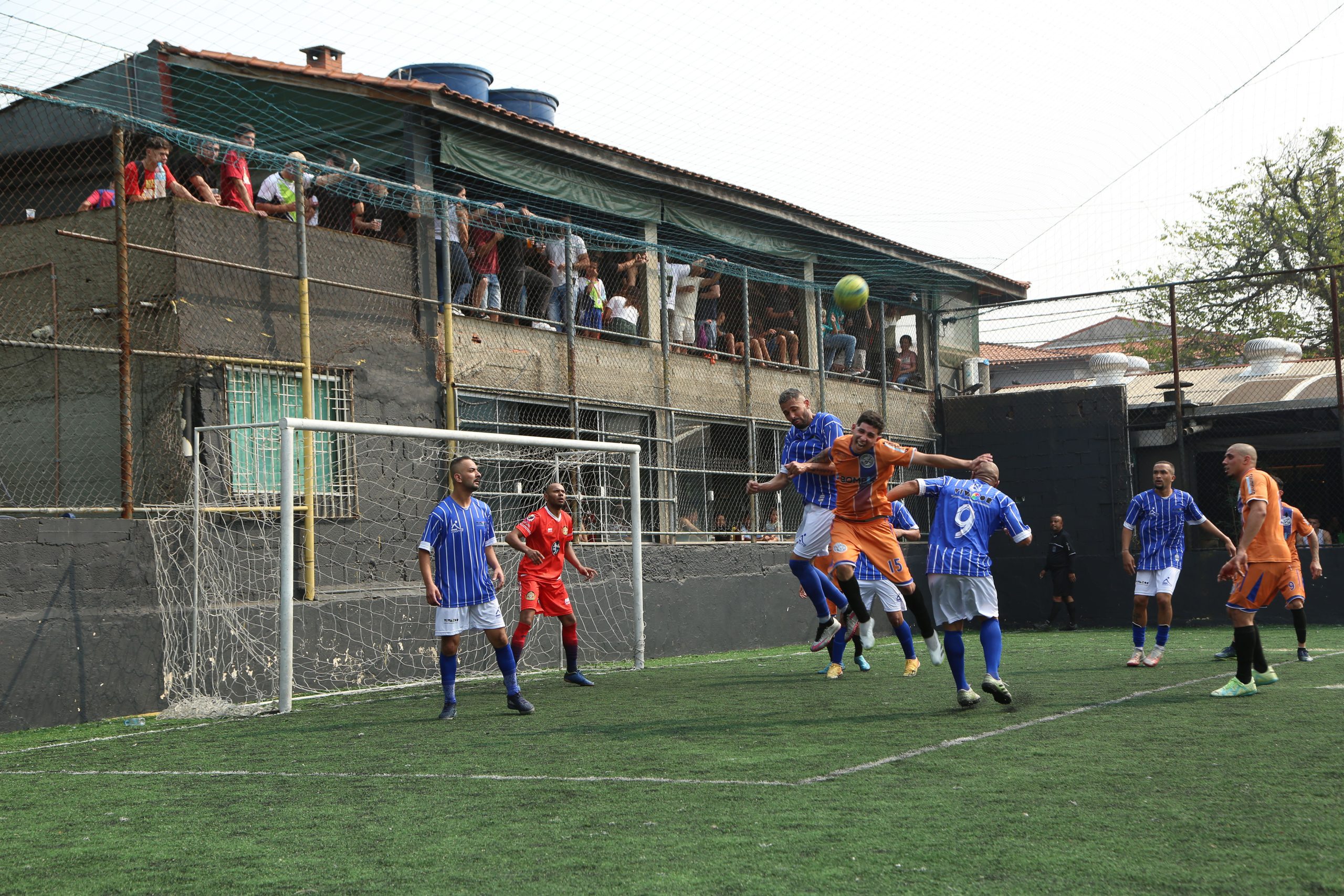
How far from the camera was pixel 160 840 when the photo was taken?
17.7 ft

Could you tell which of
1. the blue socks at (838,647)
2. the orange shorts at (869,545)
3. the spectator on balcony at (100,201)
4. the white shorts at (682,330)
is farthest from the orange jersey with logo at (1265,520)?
the spectator on balcony at (100,201)

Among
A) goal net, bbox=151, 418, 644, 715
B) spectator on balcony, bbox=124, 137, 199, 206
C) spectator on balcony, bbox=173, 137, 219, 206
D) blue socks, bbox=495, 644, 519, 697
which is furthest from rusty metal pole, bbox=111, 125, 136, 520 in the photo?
blue socks, bbox=495, 644, 519, 697

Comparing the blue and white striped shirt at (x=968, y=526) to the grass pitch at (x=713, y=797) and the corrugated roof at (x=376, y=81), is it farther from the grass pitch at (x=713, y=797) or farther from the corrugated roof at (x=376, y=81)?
the corrugated roof at (x=376, y=81)

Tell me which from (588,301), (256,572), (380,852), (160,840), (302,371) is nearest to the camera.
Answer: (380,852)

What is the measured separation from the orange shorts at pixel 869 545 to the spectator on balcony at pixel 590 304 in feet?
23.7

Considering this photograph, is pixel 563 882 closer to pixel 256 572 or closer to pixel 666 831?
pixel 666 831

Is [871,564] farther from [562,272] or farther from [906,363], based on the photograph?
[906,363]

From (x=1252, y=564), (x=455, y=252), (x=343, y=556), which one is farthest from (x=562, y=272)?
(x=1252, y=564)

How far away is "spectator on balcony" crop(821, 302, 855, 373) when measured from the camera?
71.5 feet

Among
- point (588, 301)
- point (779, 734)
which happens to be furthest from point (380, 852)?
point (588, 301)

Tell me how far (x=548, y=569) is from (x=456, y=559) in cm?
213

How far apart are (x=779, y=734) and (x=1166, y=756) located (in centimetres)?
228

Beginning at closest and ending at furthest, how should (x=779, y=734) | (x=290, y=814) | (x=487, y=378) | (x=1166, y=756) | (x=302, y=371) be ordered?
(x=290, y=814) < (x=1166, y=756) < (x=779, y=734) < (x=302, y=371) < (x=487, y=378)

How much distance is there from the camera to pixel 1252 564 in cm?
937
